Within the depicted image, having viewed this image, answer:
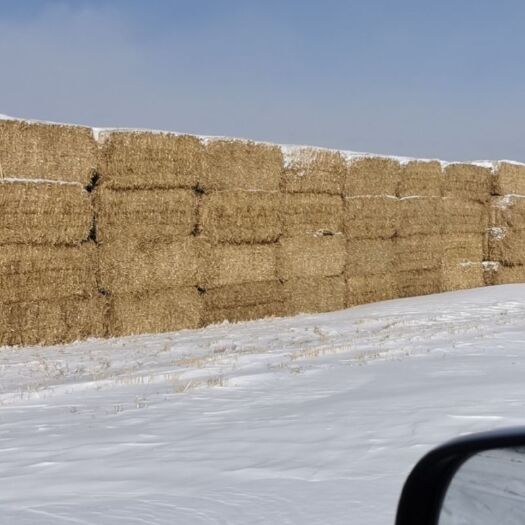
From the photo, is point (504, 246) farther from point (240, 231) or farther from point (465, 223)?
point (240, 231)

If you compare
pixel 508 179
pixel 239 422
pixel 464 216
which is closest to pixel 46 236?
pixel 239 422

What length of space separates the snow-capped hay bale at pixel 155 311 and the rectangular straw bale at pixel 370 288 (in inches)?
168

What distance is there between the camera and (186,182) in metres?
13.7

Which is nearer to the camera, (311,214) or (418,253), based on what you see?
(311,214)

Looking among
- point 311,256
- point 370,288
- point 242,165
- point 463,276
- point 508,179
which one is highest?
point 508,179

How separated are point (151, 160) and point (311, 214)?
406 cm

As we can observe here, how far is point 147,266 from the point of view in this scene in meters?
13.2

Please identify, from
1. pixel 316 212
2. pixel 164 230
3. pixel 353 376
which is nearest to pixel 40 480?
pixel 353 376

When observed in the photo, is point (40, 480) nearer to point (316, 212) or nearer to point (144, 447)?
point (144, 447)

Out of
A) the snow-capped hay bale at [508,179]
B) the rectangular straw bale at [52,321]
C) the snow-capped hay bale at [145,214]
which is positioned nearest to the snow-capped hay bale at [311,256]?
the snow-capped hay bale at [145,214]

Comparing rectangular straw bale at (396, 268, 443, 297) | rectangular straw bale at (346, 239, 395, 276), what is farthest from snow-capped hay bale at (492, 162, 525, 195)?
rectangular straw bale at (346, 239, 395, 276)

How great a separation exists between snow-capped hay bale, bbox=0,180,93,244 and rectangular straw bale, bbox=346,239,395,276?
6.37m

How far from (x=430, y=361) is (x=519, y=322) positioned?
479cm

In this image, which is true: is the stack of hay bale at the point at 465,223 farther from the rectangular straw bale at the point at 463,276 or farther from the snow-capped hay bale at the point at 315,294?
the snow-capped hay bale at the point at 315,294
